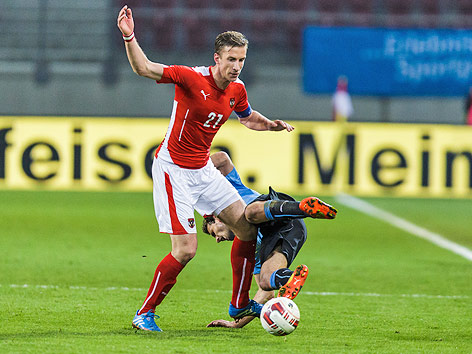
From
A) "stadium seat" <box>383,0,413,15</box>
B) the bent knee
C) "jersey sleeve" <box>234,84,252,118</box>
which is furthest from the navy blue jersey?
"stadium seat" <box>383,0,413,15</box>

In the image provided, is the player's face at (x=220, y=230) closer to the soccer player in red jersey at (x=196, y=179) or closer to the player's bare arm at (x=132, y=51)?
the soccer player in red jersey at (x=196, y=179)

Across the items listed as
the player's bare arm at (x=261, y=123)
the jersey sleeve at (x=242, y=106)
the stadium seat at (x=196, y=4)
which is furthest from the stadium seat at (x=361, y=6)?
the jersey sleeve at (x=242, y=106)

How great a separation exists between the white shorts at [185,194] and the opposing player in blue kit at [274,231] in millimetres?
189

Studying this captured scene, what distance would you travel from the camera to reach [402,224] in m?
11.6

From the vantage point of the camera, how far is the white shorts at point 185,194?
5.34m

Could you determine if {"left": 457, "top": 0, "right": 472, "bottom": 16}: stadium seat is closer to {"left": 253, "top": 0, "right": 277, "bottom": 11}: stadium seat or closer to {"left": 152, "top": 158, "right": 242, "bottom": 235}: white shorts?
{"left": 253, "top": 0, "right": 277, "bottom": 11}: stadium seat

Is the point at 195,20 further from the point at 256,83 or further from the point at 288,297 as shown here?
the point at 288,297

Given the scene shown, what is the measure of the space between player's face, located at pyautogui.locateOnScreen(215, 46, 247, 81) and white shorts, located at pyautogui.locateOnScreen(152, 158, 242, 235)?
60cm

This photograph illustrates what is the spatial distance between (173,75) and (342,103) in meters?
13.7

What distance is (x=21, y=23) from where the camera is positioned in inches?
791

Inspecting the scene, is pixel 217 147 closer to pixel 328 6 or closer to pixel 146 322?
pixel 328 6

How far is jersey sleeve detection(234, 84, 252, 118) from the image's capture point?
221 inches

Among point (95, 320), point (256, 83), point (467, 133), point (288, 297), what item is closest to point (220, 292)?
point (95, 320)

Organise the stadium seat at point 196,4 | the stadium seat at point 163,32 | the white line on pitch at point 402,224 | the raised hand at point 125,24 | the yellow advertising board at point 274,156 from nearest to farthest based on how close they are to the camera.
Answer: the raised hand at point 125,24 < the white line on pitch at point 402,224 < the yellow advertising board at point 274,156 < the stadium seat at point 163,32 < the stadium seat at point 196,4
